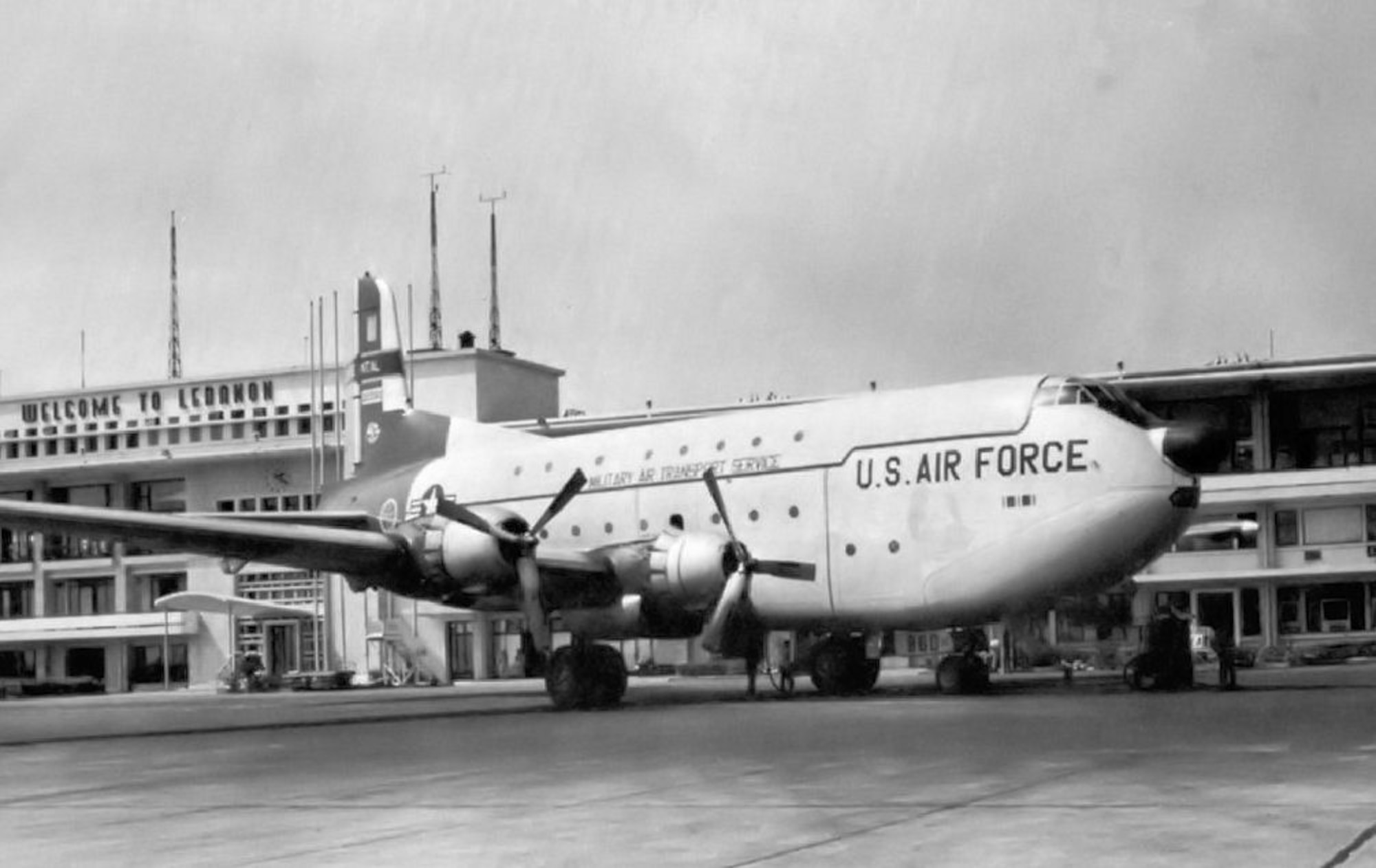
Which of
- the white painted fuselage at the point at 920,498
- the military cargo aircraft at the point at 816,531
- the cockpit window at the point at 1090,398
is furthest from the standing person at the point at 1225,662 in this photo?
the cockpit window at the point at 1090,398

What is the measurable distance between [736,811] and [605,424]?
54.2 meters

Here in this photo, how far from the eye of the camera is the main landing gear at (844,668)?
31844 mm

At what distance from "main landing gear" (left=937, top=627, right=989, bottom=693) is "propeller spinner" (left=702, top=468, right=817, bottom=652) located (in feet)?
9.80

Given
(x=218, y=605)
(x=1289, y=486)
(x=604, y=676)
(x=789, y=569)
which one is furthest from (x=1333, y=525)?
(x=218, y=605)

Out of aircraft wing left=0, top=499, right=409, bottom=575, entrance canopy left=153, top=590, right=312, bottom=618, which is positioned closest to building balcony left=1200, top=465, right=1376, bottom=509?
entrance canopy left=153, top=590, right=312, bottom=618

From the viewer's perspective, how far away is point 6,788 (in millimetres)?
16781

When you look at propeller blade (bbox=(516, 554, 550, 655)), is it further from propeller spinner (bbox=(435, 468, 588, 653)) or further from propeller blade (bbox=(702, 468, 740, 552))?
propeller blade (bbox=(702, 468, 740, 552))

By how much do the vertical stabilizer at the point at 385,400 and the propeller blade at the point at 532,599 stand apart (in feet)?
35.4

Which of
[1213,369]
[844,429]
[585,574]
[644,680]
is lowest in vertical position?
[644,680]

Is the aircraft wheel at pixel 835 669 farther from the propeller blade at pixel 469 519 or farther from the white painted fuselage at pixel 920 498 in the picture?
the propeller blade at pixel 469 519

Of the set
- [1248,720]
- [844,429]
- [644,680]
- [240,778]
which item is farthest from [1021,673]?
[240,778]

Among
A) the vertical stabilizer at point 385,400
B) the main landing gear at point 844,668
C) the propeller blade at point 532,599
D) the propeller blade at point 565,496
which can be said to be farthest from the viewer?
the vertical stabilizer at point 385,400

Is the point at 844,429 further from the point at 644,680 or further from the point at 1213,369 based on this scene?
the point at 1213,369

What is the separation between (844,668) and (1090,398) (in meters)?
7.33
